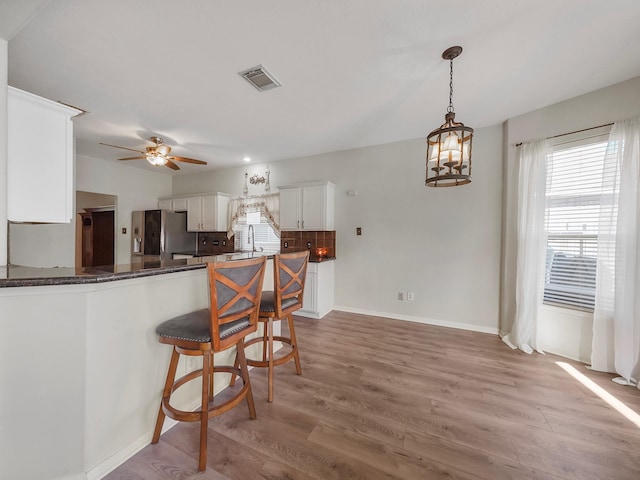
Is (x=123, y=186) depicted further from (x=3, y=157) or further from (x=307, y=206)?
(x=3, y=157)

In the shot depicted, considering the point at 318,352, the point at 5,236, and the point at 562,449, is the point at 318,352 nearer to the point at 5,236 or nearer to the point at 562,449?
the point at 562,449

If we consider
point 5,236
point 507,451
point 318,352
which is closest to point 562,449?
point 507,451

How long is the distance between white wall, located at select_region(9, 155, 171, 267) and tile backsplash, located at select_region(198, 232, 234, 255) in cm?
132

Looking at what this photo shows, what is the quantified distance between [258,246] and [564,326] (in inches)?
178

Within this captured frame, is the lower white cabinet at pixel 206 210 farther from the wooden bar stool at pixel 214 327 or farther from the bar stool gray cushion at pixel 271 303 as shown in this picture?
the wooden bar stool at pixel 214 327

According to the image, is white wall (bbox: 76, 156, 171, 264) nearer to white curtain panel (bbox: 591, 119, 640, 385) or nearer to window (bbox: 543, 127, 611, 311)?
window (bbox: 543, 127, 611, 311)

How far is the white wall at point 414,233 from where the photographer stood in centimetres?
320

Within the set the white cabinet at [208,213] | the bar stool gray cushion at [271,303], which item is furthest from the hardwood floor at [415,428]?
the white cabinet at [208,213]

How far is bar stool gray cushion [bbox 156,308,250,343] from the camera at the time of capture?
4.25 feet

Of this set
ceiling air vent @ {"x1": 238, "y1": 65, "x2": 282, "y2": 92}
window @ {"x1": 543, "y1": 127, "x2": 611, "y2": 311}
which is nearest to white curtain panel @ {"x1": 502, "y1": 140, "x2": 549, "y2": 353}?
window @ {"x1": 543, "y1": 127, "x2": 611, "y2": 311}

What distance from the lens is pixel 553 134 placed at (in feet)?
8.62

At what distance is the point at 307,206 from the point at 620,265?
140 inches

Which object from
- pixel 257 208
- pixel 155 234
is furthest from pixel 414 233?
pixel 155 234

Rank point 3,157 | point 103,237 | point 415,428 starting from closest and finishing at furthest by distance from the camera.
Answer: point 3,157 < point 415,428 < point 103,237
